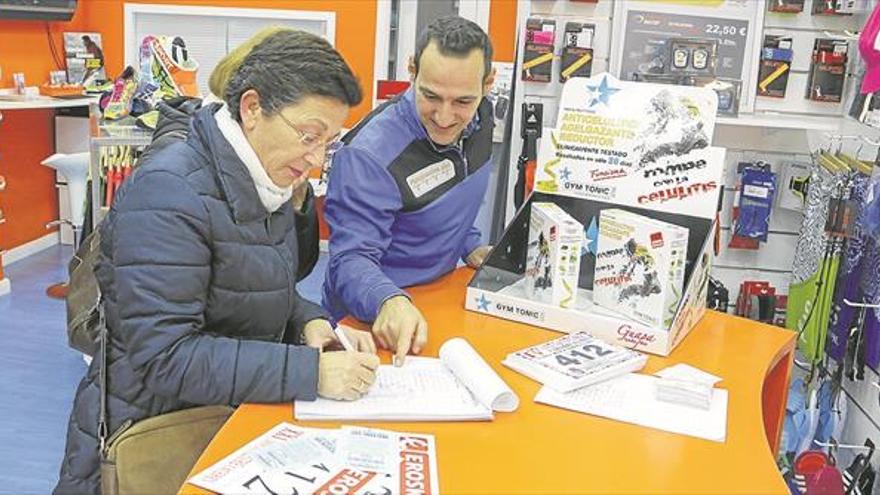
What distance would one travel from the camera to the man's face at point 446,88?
2164 millimetres

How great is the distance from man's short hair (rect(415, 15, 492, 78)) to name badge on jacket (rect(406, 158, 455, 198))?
25 cm

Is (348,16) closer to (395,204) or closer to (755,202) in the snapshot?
(755,202)

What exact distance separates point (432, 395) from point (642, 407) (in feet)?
1.35

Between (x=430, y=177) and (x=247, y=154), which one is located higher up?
(x=247, y=154)

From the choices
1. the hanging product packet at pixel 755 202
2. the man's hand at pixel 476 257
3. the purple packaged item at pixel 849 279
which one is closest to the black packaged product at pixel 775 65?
the hanging product packet at pixel 755 202

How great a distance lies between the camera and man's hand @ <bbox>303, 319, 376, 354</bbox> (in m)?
1.87

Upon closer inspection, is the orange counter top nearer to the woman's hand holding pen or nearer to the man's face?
the woman's hand holding pen

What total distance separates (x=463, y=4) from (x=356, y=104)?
4302 millimetres

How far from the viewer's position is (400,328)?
6.25ft

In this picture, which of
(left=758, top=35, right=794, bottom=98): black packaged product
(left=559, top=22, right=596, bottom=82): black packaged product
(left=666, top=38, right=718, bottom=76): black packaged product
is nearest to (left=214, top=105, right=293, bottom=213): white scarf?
(left=559, top=22, right=596, bottom=82): black packaged product

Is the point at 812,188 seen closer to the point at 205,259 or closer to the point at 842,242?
the point at 842,242

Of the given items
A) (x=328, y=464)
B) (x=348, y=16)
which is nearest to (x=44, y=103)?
(x=348, y=16)

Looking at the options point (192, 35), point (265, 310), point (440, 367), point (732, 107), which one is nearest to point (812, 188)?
point (732, 107)

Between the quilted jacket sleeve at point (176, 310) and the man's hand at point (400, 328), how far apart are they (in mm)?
339
